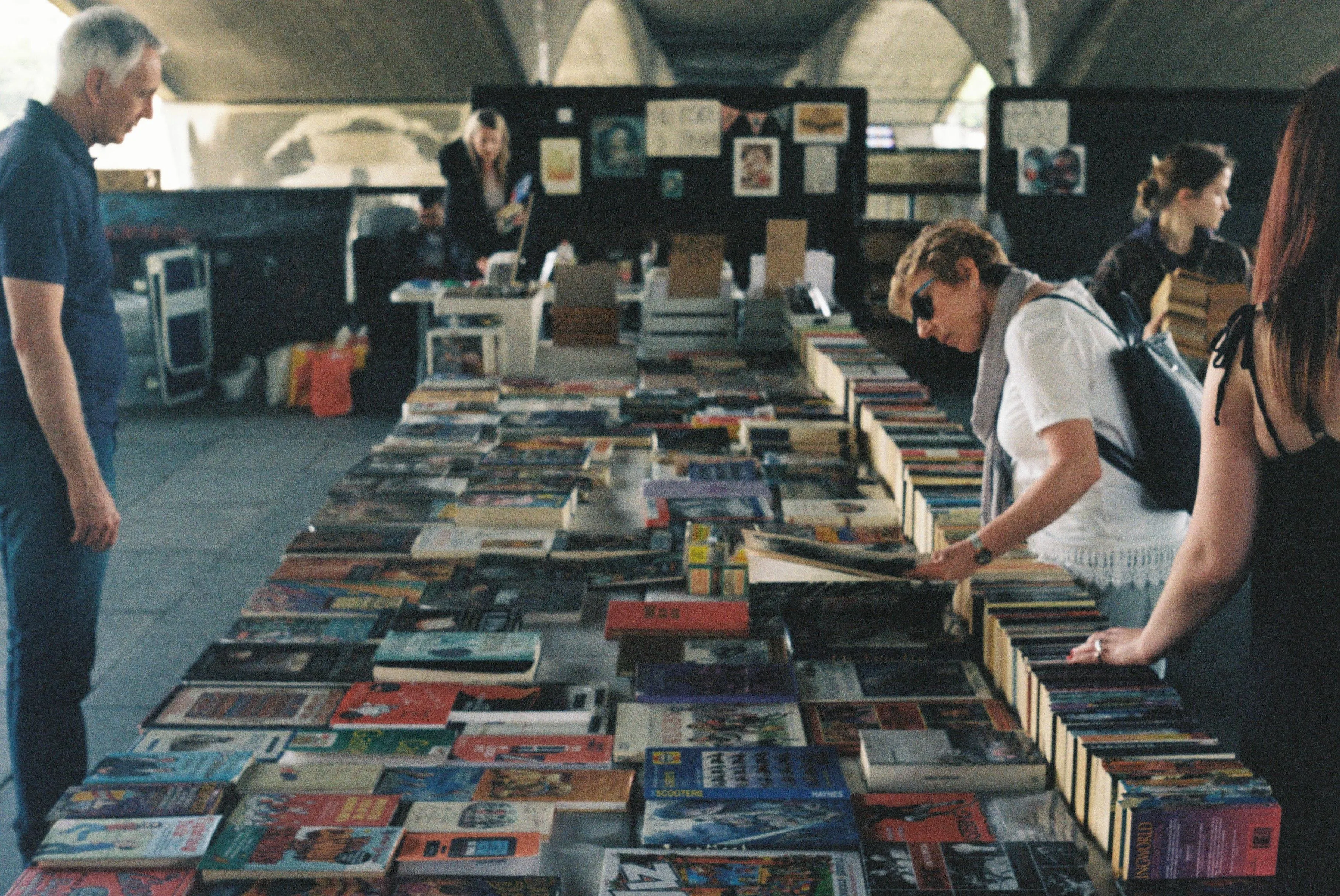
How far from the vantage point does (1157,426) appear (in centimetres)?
232

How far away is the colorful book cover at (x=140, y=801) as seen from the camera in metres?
1.68

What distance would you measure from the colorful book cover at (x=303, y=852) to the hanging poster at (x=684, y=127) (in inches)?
243

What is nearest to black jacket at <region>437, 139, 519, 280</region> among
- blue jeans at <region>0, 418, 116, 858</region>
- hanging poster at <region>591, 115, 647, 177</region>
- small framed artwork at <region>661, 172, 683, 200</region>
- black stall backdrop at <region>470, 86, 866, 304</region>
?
black stall backdrop at <region>470, 86, 866, 304</region>

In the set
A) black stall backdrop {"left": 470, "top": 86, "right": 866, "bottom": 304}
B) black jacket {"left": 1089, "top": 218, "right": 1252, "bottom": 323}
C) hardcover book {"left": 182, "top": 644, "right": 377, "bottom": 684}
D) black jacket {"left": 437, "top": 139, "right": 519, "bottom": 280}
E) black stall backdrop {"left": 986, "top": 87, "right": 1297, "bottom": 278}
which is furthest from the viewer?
black stall backdrop {"left": 986, "top": 87, "right": 1297, "bottom": 278}

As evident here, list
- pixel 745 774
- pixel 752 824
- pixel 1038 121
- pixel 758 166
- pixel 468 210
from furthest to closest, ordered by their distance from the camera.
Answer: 1. pixel 1038 121
2. pixel 758 166
3. pixel 468 210
4. pixel 745 774
5. pixel 752 824

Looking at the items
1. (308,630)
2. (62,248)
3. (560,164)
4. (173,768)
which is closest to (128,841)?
(173,768)

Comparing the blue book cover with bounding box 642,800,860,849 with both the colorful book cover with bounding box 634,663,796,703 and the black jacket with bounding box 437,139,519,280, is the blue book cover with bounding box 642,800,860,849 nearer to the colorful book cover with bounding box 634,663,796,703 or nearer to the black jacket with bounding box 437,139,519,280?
the colorful book cover with bounding box 634,663,796,703

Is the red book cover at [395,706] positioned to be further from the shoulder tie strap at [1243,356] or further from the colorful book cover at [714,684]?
the shoulder tie strap at [1243,356]

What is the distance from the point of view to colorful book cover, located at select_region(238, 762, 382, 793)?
1760 mm

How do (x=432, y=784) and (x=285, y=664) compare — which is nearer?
(x=432, y=784)

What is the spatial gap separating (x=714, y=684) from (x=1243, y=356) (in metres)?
0.97

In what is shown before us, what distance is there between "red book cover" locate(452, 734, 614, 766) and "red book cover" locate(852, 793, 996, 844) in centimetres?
40

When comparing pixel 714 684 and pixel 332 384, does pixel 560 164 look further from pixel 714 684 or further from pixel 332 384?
pixel 714 684

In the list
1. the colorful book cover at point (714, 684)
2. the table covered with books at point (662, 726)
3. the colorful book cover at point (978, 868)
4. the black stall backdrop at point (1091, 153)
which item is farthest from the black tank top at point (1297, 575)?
the black stall backdrop at point (1091, 153)
